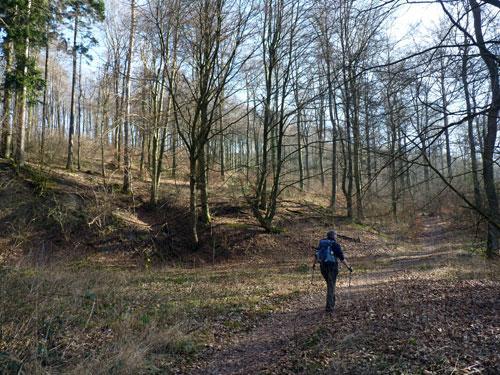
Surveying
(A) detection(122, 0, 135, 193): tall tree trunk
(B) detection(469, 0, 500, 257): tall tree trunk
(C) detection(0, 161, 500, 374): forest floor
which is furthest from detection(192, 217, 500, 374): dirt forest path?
(A) detection(122, 0, 135, 193): tall tree trunk

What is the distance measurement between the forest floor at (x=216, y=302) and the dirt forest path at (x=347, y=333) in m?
0.03

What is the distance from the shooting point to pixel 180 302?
8.47 metres

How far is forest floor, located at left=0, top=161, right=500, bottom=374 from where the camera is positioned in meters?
5.14

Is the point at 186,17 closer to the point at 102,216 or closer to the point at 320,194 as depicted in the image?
the point at 102,216

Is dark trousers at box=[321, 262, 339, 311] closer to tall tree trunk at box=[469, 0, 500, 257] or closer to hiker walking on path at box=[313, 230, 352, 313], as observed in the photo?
hiker walking on path at box=[313, 230, 352, 313]

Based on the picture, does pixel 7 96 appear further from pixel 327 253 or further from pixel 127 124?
pixel 327 253

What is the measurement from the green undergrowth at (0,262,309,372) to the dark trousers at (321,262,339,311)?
131cm

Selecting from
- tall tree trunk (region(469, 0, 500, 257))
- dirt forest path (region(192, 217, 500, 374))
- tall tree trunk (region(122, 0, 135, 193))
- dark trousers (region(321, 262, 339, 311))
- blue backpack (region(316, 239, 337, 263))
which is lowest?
dirt forest path (region(192, 217, 500, 374))

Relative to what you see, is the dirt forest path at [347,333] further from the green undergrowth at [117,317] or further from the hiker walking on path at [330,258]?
the hiker walking on path at [330,258]

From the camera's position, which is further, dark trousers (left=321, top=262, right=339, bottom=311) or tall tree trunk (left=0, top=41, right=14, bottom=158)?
tall tree trunk (left=0, top=41, right=14, bottom=158)

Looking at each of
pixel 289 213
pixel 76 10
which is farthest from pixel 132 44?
pixel 289 213

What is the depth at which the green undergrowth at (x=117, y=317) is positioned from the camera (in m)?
5.12

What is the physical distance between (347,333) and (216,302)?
352 centimetres

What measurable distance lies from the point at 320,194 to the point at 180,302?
951 inches
